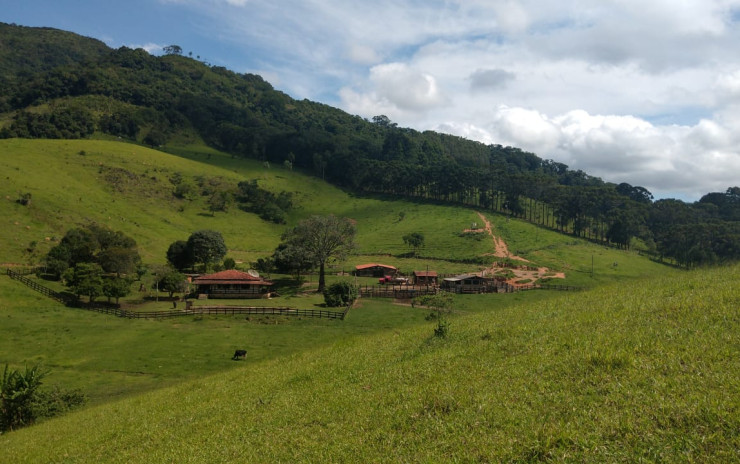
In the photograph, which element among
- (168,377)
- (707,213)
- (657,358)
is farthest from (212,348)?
(707,213)

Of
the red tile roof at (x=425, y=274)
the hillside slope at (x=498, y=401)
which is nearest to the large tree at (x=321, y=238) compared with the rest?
the red tile roof at (x=425, y=274)

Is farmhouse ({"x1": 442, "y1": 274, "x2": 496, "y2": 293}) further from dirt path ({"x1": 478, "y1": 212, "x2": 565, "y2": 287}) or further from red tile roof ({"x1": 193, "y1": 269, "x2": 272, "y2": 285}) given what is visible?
red tile roof ({"x1": 193, "y1": 269, "x2": 272, "y2": 285})

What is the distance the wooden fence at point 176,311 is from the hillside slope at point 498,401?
3139cm

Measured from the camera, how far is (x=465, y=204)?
147 m

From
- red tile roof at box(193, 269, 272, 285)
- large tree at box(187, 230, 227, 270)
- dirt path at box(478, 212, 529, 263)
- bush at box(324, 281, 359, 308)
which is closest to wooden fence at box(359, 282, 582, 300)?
bush at box(324, 281, 359, 308)

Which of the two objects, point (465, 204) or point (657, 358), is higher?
point (465, 204)

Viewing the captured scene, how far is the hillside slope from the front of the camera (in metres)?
6.77

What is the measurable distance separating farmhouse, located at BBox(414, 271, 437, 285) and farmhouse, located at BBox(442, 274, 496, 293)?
4.47 m

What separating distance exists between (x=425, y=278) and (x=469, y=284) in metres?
9.32

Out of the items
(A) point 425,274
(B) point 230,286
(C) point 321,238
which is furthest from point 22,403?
(A) point 425,274

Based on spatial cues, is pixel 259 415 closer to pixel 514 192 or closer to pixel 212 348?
pixel 212 348

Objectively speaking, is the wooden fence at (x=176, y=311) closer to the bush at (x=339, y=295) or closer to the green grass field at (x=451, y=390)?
the bush at (x=339, y=295)

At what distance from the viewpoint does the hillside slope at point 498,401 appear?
6766 mm

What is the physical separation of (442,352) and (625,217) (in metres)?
127
